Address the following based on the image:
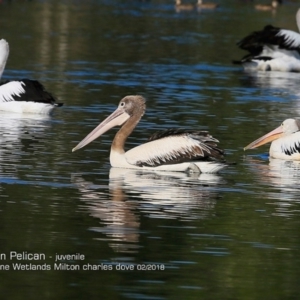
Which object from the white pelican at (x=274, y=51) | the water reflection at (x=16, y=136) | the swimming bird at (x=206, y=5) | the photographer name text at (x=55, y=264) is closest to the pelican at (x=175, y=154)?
the water reflection at (x=16, y=136)

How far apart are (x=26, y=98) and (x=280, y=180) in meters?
5.84

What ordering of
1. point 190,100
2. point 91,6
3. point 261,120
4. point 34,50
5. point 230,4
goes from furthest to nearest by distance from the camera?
1. point 230,4
2. point 91,6
3. point 34,50
4. point 190,100
5. point 261,120

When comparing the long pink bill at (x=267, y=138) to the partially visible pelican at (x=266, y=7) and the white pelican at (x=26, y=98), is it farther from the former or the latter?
the partially visible pelican at (x=266, y=7)

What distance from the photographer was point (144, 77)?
23.0 metres

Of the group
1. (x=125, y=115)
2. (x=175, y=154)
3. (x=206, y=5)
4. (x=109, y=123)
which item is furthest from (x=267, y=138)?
(x=206, y=5)

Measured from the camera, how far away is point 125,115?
1271 cm

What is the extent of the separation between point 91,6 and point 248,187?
132ft

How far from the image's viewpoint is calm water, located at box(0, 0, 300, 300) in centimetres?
780

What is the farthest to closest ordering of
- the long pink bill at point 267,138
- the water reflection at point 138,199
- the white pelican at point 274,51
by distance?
the white pelican at point 274,51, the long pink bill at point 267,138, the water reflection at point 138,199

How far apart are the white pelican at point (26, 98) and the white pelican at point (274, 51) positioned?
31.7 feet

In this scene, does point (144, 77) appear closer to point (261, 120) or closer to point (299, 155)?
point (261, 120)

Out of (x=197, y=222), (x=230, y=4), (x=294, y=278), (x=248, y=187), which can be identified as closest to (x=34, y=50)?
(x=248, y=187)

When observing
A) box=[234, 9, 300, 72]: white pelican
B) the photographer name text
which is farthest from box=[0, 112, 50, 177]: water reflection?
box=[234, 9, 300, 72]: white pelican

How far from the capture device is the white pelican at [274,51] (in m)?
26.4
